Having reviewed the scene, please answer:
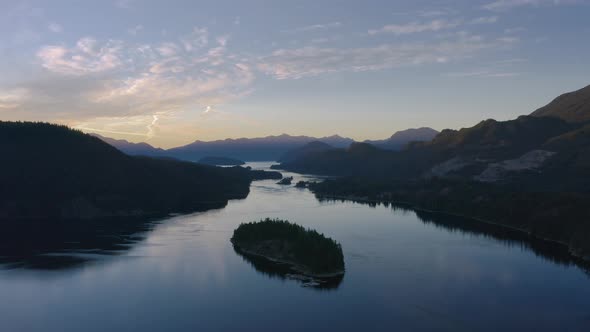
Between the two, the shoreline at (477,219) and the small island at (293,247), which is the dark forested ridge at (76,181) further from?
the small island at (293,247)

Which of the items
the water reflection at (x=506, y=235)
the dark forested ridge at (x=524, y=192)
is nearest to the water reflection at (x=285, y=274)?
the water reflection at (x=506, y=235)

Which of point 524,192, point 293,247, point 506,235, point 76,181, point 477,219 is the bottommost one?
point 506,235

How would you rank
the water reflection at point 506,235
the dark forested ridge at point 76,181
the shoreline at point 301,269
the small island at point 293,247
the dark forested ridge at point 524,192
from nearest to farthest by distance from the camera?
1. the shoreline at point 301,269
2. the small island at point 293,247
3. the water reflection at point 506,235
4. the dark forested ridge at point 524,192
5. the dark forested ridge at point 76,181

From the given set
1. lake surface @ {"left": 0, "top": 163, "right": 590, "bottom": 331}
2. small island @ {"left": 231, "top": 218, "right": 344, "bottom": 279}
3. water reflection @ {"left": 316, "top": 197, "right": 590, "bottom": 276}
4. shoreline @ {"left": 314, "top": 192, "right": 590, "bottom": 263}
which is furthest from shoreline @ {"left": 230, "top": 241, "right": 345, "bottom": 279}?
shoreline @ {"left": 314, "top": 192, "right": 590, "bottom": 263}

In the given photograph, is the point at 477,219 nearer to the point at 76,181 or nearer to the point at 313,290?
the point at 313,290

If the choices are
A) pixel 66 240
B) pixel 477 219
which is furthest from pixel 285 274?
pixel 477 219

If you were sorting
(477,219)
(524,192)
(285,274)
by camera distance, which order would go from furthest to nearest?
1. (524,192)
2. (477,219)
3. (285,274)

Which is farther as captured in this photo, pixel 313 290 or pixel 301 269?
pixel 301 269
